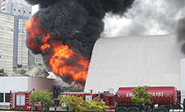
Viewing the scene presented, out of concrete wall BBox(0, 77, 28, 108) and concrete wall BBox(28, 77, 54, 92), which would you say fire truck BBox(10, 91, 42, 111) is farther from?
concrete wall BBox(28, 77, 54, 92)

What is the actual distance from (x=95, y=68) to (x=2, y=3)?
114m

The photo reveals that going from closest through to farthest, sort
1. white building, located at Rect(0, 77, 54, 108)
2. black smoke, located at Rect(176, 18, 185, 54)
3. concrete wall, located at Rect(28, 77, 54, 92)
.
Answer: white building, located at Rect(0, 77, 54, 108) < black smoke, located at Rect(176, 18, 185, 54) < concrete wall, located at Rect(28, 77, 54, 92)

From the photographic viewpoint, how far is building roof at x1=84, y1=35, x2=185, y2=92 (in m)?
48.6

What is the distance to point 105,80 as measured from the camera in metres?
51.0

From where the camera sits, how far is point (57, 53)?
53.3m

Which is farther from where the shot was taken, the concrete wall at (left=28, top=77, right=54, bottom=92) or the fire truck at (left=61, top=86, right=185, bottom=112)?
the concrete wall at (left=28, top=77, right=54, bottom=92)

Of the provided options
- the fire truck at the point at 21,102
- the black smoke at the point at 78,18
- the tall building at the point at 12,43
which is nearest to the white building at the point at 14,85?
the fire truck at the point at 21,102

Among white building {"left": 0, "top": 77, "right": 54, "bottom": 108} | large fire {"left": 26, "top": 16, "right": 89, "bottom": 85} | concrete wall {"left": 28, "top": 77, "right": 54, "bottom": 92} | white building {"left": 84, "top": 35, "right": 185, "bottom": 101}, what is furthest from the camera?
large fire {"left": 26, "top": 16, "right": 89, "bottom": 85}

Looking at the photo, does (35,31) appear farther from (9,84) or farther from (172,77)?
(172,77)

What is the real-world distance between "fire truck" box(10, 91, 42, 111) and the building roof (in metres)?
10.3

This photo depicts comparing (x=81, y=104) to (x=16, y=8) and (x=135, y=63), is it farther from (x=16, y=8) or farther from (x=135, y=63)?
(x=16, y=8)

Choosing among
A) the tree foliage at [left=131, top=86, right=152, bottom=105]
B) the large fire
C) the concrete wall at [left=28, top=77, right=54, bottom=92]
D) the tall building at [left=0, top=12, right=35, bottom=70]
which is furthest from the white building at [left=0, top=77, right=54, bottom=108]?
the tall building at [left=0, top=12, right=35, bottom=70]

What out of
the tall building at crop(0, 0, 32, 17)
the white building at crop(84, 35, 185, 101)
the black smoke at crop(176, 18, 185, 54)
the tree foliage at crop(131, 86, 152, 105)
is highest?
the tall building at crop(0, 0, 32, 17)

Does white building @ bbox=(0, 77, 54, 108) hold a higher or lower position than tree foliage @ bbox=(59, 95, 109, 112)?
higher
